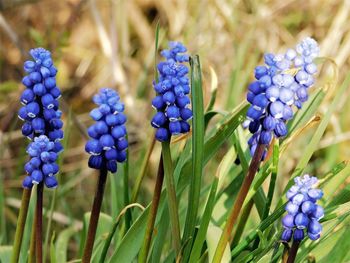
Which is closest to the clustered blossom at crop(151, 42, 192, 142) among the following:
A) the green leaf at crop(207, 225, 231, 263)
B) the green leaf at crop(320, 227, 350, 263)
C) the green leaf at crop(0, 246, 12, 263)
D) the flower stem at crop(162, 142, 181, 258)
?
the flower stem at crop(162, 142, 181, 258)

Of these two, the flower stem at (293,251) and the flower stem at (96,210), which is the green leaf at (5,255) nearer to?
the flower stem at (96,210)

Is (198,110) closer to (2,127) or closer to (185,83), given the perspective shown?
(185,83)

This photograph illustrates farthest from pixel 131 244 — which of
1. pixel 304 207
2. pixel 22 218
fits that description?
pixel 304 207

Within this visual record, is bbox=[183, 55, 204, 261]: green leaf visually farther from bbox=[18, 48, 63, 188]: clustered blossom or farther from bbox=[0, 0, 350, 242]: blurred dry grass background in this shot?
bbox=[0, 0, 350, 242]: blurred dry grass background

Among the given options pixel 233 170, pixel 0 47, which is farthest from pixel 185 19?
pixel 233 170

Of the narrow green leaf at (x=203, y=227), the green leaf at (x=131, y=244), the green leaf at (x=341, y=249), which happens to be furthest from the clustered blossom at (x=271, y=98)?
the green leaf at (x=131, y=244)

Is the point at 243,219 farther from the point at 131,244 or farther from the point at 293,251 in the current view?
the point at 293,251
